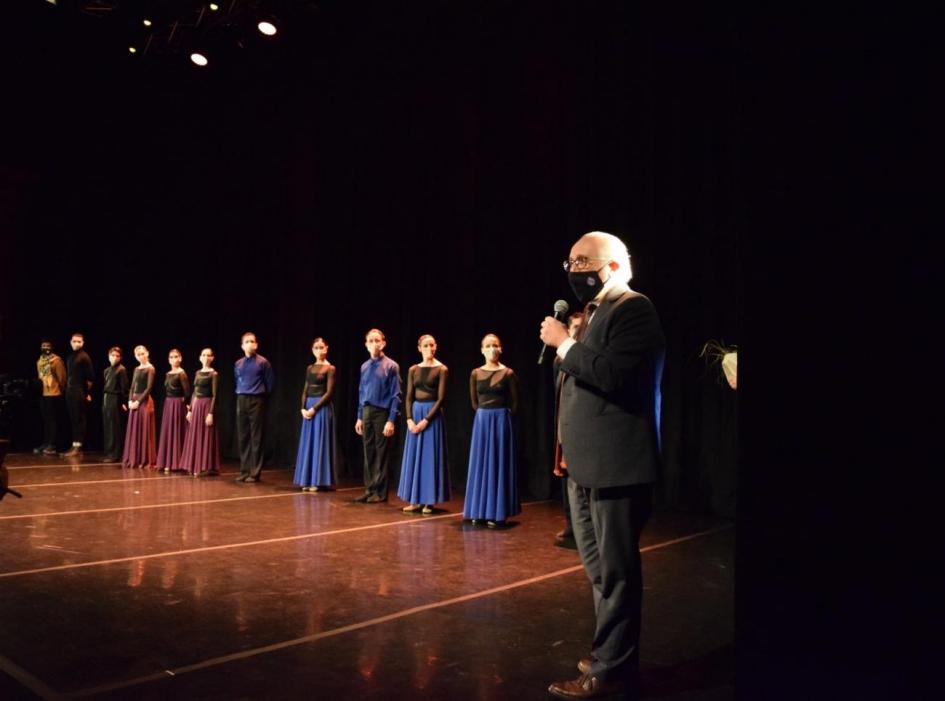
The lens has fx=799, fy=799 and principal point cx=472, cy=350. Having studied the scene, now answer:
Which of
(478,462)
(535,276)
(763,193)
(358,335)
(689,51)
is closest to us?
(763,193)

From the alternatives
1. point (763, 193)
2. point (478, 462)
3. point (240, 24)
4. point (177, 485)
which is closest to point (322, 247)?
point (240, 24)

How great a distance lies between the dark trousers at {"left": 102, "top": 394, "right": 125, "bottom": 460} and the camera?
32.5 ft

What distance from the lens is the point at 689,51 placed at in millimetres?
6359

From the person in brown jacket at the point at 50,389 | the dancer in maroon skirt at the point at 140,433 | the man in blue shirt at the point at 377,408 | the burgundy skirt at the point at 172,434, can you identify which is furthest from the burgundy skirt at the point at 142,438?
the man in blue shirt at the point at 377,408

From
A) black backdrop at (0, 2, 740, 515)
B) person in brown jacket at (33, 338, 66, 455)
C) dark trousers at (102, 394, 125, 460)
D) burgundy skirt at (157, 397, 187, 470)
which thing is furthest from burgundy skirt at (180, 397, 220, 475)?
person in brown jacket at (33, 338, 66, 455)

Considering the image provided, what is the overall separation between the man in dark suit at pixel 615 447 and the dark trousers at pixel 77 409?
9405 mm

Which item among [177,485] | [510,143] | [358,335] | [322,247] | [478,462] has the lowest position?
[177,485]

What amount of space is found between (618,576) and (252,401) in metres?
6.33

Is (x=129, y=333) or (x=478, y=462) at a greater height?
(x=129, y=333)

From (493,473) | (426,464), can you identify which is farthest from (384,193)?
(493,473)

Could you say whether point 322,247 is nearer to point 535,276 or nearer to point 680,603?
point 535,276

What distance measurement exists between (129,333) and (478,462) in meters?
8.04

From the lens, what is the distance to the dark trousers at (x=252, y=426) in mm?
8039

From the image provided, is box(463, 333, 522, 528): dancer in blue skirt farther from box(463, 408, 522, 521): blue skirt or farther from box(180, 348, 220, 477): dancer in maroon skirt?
box(180, 348, 220, 477): dancer in maroon skirt
